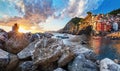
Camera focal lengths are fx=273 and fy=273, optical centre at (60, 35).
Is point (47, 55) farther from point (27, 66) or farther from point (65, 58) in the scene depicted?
point (27, 66)

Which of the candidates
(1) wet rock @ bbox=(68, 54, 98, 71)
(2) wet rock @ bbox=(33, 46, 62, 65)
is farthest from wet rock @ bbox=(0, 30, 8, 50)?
(1) wet rock @ bbox=(68, 54, 98, 71)

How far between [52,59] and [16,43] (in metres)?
3.13

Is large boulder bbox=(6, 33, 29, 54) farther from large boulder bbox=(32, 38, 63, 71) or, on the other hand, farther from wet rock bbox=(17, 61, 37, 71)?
large boulder bbox=(32, 38, 63, 71)

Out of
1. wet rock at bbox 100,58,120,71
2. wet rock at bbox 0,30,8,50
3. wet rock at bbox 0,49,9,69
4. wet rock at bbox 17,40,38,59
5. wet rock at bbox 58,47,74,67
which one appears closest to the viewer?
wet rock at bbox 100,58,120,71

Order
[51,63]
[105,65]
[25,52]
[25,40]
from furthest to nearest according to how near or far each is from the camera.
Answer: [25,40] → [25,52] → [51,63] → [105,65]

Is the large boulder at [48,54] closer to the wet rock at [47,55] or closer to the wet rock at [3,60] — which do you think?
the wet rock at [47,55]

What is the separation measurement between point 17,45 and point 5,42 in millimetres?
702

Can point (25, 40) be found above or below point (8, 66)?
above

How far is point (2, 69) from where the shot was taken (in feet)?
44.4

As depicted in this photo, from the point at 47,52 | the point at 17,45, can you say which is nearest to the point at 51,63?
the point at 47,52

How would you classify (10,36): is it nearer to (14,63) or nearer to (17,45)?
(17,45)

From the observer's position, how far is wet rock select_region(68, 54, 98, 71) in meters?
12.3

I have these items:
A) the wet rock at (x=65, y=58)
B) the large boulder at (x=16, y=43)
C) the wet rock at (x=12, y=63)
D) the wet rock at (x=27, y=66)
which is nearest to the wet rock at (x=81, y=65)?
the wet rock at (x=65, y=58)

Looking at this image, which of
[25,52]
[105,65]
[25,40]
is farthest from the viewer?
[25,40]
